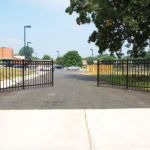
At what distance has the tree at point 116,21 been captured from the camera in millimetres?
13935

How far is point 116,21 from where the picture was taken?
1781 cm

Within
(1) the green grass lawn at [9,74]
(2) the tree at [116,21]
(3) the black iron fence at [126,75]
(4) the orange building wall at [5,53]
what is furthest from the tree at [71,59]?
(3) the black iron fence at [126,75]

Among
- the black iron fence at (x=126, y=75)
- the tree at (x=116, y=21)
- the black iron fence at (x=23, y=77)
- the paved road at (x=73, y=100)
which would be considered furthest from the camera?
the tree at (x=116, y=21)

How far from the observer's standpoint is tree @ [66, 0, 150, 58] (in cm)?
1394

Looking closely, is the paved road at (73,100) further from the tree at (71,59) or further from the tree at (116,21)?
the tree at (71,59)
